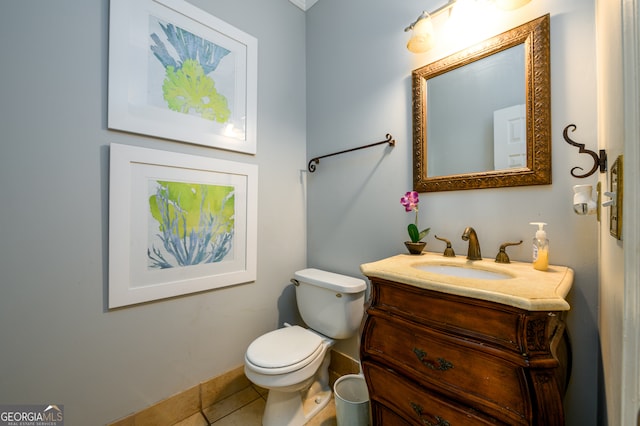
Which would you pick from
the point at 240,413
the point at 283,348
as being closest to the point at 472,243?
the point at 283,348

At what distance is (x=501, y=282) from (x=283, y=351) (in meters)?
1.01

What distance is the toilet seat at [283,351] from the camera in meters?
1.16

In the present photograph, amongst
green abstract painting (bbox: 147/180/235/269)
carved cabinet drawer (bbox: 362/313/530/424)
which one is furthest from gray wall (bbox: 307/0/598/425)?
green abstract painting (bbox: 147/180/235/269)

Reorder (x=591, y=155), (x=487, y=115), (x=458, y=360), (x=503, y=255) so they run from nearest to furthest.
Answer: (x=458, y=360), (x=591, y=155), (x=503, y=255), (x=487, y=115)

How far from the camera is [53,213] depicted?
1.07m

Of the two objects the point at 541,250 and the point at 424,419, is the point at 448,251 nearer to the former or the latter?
the point at 541,250

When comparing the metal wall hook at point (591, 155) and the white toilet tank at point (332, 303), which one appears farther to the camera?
the white toilet tank at point (332, 303)

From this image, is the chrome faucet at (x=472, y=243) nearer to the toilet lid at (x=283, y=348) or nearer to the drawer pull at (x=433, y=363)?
the drawer pull at (x=433, y=363)

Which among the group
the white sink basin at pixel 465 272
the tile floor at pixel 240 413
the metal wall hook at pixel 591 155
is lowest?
the tile floor at pixel 240 413

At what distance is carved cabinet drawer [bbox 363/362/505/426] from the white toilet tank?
0.43 m

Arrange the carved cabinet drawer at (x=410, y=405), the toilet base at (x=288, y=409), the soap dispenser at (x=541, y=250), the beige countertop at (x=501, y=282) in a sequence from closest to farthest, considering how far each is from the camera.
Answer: the beige countertop at (x=501, y=282), the carved cabinet drawer at (x=410, y=405), the soap dispenser at (x=541, y=250), the toilet base at (x=288, y=409)

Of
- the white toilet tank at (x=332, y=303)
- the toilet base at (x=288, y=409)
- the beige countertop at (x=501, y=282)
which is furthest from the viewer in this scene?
→ the white toilet tank at (x=332, y=303)

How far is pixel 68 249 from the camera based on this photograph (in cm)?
110

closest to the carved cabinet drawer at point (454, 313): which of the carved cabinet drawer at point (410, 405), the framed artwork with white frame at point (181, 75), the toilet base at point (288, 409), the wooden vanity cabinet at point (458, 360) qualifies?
the wooden vanity cabinet at point (458, 360)
